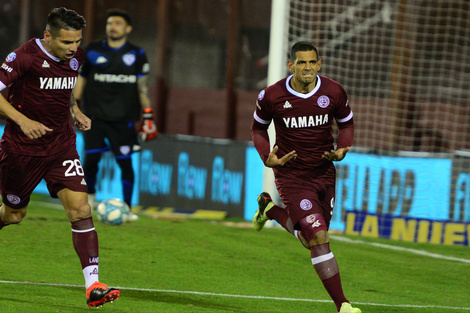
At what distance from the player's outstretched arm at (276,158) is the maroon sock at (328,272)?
62 centimetres

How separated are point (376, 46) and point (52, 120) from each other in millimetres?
8974

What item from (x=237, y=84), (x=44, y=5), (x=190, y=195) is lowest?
(x=190, y=195)

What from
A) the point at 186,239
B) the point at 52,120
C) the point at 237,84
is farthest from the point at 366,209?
the point at 52,120

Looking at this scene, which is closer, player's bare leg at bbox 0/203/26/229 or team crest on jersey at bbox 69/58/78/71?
team crest on jersey at bbox 69/58/78/71

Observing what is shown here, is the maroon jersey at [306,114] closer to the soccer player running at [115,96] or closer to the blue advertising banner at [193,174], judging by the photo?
the soccer player running at [115,96]

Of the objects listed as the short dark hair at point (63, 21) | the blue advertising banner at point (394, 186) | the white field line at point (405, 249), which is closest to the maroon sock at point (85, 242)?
the short dark hair at point (63, 21)

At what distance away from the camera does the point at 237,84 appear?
620 inches

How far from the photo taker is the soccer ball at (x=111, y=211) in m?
9.62

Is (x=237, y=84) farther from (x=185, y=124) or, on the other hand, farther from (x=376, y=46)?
(x=376, y=46)

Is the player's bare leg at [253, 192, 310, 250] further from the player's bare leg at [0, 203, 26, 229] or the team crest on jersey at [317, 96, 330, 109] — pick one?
the player's bare leg at [0, 203, 26, 229]

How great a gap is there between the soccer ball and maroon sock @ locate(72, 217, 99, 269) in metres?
3.66

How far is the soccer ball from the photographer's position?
31.6ft

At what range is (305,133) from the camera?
255 inches

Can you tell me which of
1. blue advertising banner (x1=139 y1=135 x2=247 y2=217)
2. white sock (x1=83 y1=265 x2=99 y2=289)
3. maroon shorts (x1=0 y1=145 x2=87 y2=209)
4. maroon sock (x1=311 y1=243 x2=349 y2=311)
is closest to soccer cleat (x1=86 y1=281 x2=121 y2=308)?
white sock (x1=83 y1=265 x2=99 y2=289)
